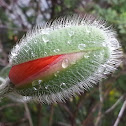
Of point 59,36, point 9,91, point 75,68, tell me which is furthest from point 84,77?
point 9,91

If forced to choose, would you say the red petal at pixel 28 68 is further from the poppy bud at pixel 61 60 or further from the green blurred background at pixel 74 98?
the green blurred background at pixel 74 98

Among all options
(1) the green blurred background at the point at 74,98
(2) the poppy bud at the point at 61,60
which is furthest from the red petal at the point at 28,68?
(1) the green blurred background at the point at 74,98

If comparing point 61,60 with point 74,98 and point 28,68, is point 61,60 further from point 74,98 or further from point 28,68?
point 74,98

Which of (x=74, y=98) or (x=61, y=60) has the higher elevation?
(x=61, y=60)

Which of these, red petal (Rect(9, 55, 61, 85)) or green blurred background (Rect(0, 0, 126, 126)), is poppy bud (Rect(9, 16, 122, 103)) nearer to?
red petal (Rect(9, 55, 61, 85))

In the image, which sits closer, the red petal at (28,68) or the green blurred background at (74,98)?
the red petal at (28,68)

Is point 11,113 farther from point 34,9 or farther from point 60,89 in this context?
point 60,89

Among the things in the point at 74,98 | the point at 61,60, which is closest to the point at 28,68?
the point at 61,60
